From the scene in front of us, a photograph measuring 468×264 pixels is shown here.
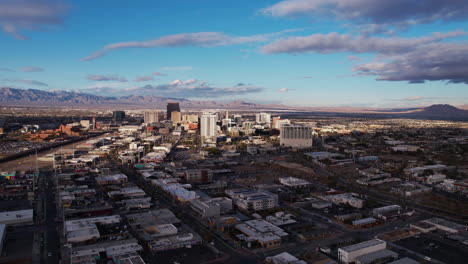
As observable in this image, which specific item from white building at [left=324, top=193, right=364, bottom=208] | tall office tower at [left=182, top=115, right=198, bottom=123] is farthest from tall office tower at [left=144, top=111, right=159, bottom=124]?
white building at [left=324, top=193, right=364, bottom=208]

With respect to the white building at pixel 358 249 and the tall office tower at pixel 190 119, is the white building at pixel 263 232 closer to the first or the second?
the white building at pixel 358 249

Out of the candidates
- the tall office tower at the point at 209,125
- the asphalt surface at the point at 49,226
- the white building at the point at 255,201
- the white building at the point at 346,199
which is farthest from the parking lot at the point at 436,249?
the tall office tower at the point at 209,125

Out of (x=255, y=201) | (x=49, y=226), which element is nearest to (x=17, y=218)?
(x=49, y=226)

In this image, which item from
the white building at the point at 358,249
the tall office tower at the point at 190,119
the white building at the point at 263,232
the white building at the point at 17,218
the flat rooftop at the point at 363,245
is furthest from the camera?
the tall office tower at the point at 190,119

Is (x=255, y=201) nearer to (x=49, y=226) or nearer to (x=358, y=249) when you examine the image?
(x=358, y=249)

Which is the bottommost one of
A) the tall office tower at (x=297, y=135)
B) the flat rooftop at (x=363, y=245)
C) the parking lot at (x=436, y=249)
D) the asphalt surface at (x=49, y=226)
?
the parking lot at (x=436, y=249)

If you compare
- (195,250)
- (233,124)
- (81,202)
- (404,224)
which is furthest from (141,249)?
(233,124)

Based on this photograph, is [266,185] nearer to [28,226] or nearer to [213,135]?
[28,226]
